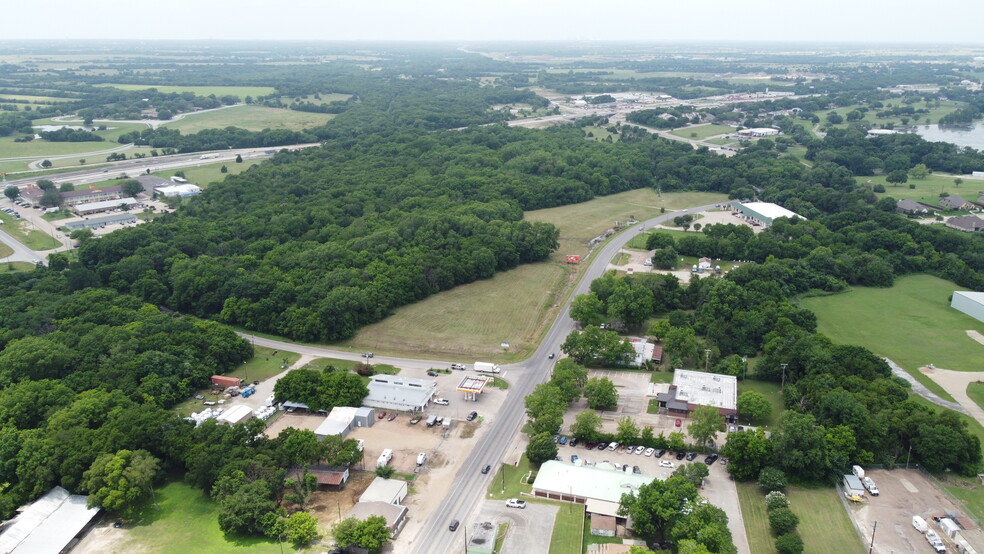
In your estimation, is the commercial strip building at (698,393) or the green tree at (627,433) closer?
the green tree at (627,433)

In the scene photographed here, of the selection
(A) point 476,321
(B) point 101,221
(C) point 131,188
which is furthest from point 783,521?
(C) point 131,188

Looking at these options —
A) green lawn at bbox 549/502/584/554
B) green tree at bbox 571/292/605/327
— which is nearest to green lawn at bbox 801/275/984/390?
green tree at bbox 571/292/605/327

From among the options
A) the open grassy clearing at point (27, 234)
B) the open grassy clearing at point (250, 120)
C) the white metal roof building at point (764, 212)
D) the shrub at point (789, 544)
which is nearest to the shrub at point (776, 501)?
the shrub at point (789, 544)

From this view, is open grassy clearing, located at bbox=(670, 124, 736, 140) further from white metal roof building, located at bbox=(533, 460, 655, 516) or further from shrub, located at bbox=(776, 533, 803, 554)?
shrub, located at bbox=(776, 533, 803, 554)

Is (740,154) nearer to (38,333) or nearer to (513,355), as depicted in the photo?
(513,355)

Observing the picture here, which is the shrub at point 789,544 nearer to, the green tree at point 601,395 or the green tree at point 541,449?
the green tree at point 541,449

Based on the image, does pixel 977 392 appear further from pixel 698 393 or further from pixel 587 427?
pixel 587 427
